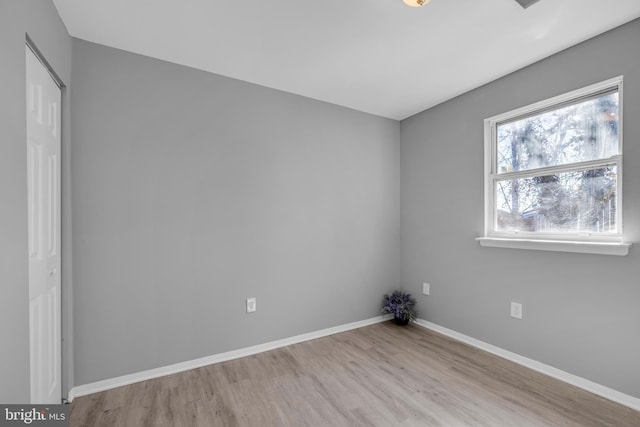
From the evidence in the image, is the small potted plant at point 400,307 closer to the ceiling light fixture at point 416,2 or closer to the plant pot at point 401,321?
the plant pot at point 401,321

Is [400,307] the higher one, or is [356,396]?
[400,307]

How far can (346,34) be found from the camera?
196cm

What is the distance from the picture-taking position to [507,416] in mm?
1752

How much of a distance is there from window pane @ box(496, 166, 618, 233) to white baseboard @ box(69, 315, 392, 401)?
1925 millimetres

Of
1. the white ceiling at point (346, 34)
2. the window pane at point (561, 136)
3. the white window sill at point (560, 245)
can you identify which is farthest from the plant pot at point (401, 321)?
the white ceiling at point (346, 34)

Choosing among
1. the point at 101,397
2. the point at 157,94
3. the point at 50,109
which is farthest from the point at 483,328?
the point at 50,109

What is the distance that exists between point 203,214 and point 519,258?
268 cm

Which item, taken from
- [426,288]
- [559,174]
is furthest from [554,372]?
[559,174]

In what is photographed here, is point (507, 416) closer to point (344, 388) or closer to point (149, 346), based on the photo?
point (344, 388)

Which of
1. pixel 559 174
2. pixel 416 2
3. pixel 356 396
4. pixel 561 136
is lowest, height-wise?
pixel 356 396

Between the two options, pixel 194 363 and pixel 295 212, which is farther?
pixel 295 212

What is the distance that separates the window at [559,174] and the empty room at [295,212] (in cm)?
2

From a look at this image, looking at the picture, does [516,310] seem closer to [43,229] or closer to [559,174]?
[559,174]

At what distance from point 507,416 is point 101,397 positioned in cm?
264
